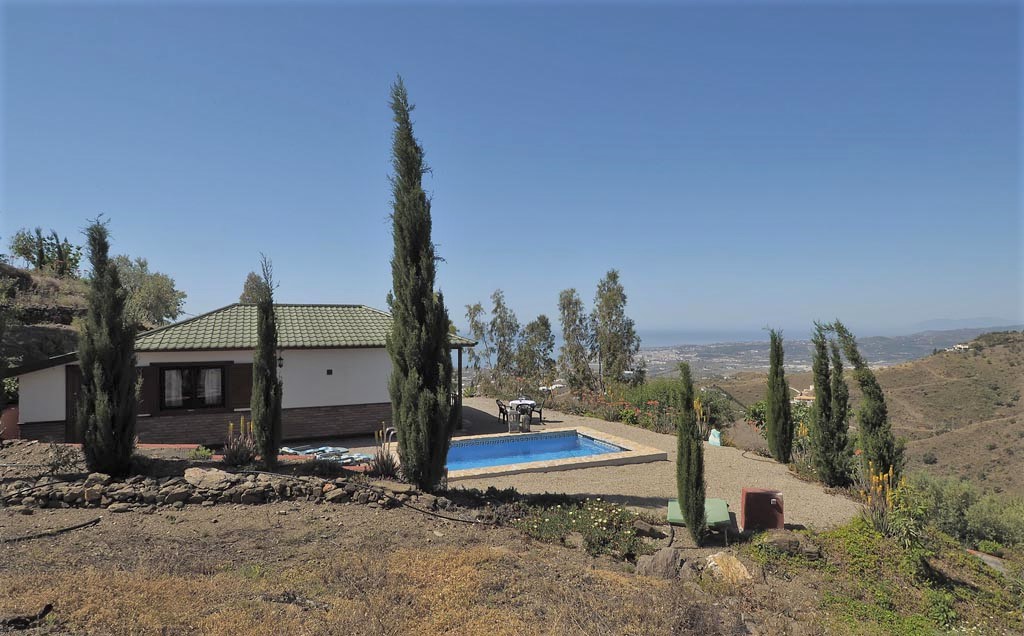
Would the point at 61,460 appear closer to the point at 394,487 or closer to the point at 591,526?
the point at 394,487

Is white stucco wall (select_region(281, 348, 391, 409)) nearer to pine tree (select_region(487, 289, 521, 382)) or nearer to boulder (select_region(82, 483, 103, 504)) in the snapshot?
boulder (select_region(82, 483, 103, 504))

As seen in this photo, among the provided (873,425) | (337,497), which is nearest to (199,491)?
(337,497)

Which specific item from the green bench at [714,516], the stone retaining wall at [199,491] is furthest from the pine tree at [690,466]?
the stone retaining wall at [199,491]

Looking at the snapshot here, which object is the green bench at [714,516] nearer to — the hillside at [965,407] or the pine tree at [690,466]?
the pine tree at [690,466]

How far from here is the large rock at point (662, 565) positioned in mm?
6340

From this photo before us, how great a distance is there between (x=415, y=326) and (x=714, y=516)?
5617 millimetres

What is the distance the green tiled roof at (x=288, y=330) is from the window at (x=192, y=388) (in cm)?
82

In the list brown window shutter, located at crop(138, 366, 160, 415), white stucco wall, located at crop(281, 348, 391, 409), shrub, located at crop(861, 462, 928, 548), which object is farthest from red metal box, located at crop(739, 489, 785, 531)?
brown window shutter, located at crop(138, 366, 160, 415)

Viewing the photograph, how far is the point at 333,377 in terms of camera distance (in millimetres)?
15820

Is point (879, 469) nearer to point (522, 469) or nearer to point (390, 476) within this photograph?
point (522, 469)

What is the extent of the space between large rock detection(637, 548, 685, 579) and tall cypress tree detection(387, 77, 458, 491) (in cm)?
381

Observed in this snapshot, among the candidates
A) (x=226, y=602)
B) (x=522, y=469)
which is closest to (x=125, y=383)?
(x=226, y=602)

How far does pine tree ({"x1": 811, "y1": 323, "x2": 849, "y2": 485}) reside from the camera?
11.5 metres

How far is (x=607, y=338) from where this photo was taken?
2608 cm
